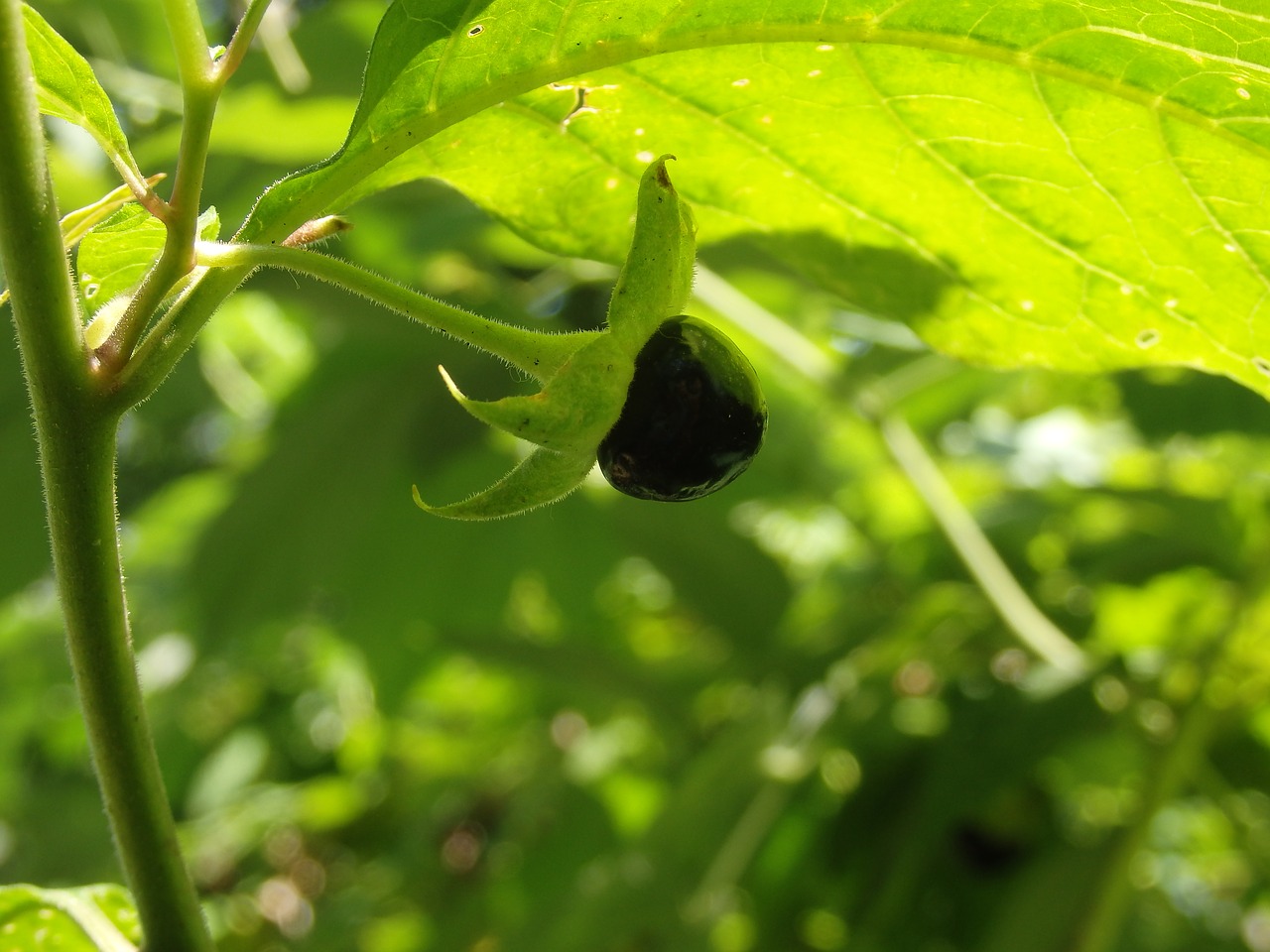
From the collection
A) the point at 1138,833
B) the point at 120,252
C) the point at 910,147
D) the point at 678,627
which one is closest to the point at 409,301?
the point at 120,252

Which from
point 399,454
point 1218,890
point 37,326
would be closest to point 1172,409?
point 399,454

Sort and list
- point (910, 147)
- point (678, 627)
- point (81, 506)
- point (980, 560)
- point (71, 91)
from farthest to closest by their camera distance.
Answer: point (678, 627) → point (980, 560) → point (910, 147) → point (71, 91) → point (81, 506)

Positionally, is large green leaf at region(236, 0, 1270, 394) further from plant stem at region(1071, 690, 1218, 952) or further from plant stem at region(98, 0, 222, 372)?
plant stem at region(1071, 690, 1218, 952)

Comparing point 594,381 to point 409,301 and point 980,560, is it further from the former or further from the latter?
A: point 980,560

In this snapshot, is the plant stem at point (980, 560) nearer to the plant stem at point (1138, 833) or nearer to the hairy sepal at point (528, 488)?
the plant stem at point (1138, 833)

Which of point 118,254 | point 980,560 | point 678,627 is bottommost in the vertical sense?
point 678,627
